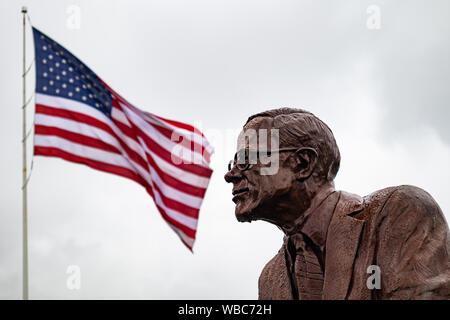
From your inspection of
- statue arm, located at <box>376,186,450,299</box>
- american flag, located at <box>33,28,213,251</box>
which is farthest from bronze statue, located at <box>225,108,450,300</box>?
american flag, located at <box>33,28,213,251</box>

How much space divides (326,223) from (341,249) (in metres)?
0.35

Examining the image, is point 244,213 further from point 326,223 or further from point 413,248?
point 413,248

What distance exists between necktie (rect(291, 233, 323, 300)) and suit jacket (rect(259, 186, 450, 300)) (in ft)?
0.66

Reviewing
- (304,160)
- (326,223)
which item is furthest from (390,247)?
(304,160)

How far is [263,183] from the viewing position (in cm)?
Answer: 845

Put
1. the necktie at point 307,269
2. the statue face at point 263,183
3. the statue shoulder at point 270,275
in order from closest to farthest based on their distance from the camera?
1. the necktie at point 307,269
2. the statue face at point 263,183
3. the statue shoulder at point 270,275

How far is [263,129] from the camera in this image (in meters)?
8.69

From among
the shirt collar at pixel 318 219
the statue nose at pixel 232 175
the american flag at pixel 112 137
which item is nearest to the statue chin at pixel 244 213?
the statue nose at pixel 232 175

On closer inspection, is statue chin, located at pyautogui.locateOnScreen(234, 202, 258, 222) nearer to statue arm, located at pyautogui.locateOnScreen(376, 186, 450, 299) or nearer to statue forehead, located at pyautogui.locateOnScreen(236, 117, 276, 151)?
statue forehead, located at pyautogui.locateOnScreen(236, 117, 276, 151)

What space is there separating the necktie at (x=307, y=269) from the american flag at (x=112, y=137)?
4.82 meters

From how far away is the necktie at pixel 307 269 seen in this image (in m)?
8.29

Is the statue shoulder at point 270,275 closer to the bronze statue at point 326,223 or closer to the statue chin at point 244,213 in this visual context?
the bronze statue at point 326,223

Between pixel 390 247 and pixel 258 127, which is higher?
pixel 258 127
